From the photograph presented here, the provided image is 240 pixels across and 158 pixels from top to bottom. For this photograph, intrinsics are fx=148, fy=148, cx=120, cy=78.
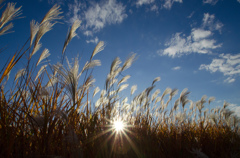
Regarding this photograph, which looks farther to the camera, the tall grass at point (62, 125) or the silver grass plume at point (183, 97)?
the silver grass plume at point (183, 97)

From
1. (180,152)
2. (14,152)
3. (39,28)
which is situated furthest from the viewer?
(180,152)

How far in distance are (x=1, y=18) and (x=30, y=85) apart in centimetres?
94

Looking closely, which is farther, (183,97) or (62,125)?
(183,97)

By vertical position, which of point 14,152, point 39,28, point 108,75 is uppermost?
point 39,28

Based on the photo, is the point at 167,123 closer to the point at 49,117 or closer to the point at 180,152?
the point at 180,152

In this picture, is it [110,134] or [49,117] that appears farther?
[110,134]

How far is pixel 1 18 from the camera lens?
1821mm

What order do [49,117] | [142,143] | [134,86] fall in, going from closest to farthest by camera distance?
1. [49,117]
2. [142,143]
3. [134,86]

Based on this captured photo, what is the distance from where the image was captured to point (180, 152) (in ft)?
9.16

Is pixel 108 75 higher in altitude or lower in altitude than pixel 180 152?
higher

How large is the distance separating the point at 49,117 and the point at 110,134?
1.03m

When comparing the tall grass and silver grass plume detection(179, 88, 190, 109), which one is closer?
the tall grass

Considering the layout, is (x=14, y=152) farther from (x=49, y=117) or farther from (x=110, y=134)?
(x=110, y=134)

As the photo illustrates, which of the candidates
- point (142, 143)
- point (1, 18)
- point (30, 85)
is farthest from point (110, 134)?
point (1, 18)
